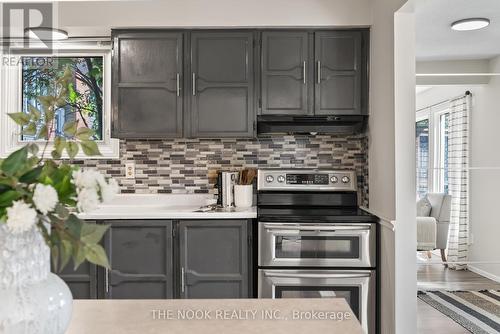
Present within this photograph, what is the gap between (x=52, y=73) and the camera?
3.31 m

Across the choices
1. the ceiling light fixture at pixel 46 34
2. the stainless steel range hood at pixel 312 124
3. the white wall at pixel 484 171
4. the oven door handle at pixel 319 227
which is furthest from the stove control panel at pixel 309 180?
the ceiling light fixture at pixel 46 34

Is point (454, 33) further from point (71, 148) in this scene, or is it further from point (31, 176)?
point (31, 176)

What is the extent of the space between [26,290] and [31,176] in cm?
22

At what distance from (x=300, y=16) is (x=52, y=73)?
6.75ft

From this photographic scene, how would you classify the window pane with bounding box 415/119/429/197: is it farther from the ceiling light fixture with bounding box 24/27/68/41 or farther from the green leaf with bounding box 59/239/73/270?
the green leaf with bounding box 59/239/73/270

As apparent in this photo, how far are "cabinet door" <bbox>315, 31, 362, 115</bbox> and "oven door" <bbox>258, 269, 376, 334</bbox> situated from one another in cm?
111

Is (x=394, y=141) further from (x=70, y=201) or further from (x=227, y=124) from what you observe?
(x=70, y=201)

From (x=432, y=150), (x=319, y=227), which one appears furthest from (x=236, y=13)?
(x=432, y=150)

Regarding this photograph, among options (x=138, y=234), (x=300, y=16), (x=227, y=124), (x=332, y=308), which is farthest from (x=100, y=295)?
(x=300, y=16)

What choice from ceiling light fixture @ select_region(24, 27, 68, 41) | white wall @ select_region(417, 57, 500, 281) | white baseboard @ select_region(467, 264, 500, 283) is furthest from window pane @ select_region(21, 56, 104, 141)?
white baseboard @ select_region(467, 264, 500, 283)

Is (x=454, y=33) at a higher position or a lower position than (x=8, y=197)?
higher

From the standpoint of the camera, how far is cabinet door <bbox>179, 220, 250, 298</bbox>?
2.60 meters

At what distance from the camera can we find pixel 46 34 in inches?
120

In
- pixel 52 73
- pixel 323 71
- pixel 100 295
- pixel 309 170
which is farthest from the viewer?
pixel 52 73
